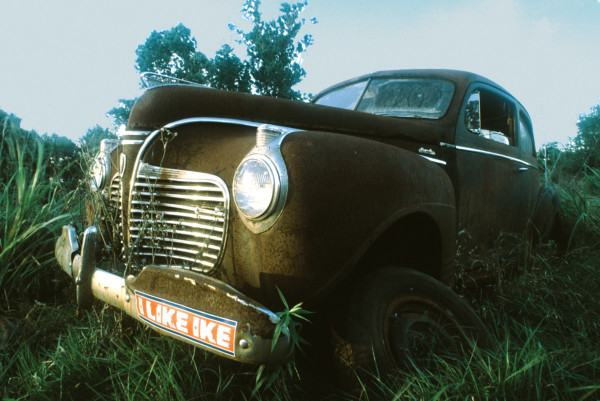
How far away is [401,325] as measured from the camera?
1534 millimetres

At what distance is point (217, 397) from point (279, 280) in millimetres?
477

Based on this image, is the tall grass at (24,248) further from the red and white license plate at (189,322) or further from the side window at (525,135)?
the side window at (525,135)

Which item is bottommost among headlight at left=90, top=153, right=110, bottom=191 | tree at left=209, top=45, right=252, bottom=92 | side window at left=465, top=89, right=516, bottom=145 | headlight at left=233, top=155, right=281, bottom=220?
headlight at left=90, top=153, right=110, bottom=191

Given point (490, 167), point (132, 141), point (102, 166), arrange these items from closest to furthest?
point (132, 141) → point (102, 166) → point (490, 167)

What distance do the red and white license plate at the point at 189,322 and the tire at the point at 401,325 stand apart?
41cm

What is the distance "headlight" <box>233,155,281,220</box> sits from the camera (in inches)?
51.6

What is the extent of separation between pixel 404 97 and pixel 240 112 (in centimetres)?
138

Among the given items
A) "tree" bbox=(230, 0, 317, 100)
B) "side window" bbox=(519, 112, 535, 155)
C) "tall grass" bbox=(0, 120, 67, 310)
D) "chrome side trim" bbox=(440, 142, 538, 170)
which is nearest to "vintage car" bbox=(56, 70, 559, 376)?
"chrome side trim" bbox=(440, 142, 538, 170)

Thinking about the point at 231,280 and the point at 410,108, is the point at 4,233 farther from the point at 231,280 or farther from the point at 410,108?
the point at 410,108

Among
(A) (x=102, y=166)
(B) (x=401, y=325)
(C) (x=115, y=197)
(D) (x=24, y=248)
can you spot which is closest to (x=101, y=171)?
(A) (x=102, y=166)

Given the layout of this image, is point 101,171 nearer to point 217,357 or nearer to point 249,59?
point 217,357

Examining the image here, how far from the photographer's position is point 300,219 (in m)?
1.32

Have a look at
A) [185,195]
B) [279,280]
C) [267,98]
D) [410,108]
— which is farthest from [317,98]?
[279,280]

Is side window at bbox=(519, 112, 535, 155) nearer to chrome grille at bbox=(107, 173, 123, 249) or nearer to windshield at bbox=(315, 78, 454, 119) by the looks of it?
windshield at bbox=(315, 78, 454, 119)
